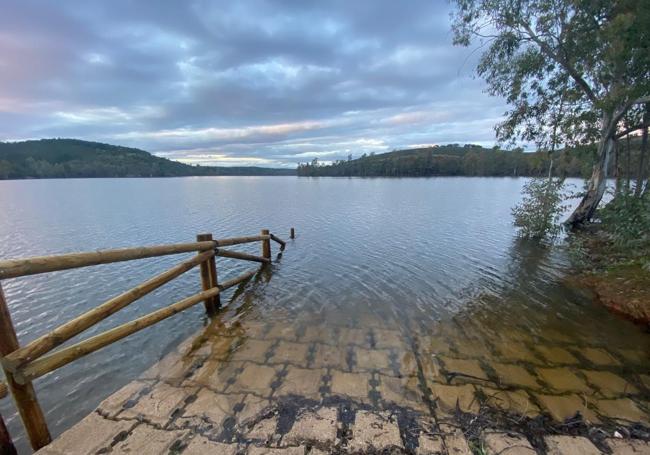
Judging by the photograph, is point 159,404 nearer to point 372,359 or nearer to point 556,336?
point 372,359

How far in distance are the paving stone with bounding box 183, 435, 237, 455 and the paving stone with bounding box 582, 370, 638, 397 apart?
5622 mm

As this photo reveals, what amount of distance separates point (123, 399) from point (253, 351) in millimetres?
2160

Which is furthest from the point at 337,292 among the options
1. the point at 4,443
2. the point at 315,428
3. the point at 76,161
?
the point at 76,161

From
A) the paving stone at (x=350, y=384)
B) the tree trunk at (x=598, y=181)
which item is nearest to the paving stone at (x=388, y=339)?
the paving stone at (x=350, y=384)

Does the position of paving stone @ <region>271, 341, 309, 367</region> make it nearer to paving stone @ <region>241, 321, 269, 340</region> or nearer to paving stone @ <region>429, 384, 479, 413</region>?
paving stone @ <region>241, 321, 269, 340</region>

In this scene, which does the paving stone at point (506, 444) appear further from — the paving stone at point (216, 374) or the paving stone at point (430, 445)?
the paving stone at point (216, 374)

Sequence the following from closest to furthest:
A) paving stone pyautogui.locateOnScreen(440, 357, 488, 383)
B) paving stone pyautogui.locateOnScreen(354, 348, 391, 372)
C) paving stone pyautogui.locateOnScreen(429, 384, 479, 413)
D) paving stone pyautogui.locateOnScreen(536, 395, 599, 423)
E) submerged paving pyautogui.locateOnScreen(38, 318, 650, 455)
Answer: submerged paving pyautogui.locateOnScreen(38, 318, 650, 455)
paving stone pyautogui.locateOnScreen(536, 395, 599, 423)
paving stone pyautogui.locateOnScreen(429, 384, 479, 413)
paving stone pyautogui.locateOnScreen(440, 357, 488, 383)
paving stone pyautogui.locateOnScreen(354, 348, 391, 372)

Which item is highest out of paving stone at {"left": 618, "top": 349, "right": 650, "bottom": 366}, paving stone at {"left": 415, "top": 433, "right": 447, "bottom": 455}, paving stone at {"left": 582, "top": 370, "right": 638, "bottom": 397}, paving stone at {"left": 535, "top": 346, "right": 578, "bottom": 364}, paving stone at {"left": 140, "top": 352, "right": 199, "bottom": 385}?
paving stone at {"left": 415, "top": 433, "right": 447, "bottom": 455}

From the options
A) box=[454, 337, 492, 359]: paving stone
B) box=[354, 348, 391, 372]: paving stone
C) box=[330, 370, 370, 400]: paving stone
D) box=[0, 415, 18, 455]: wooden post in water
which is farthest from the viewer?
box=[454, 337, 492, 359]: paving stone

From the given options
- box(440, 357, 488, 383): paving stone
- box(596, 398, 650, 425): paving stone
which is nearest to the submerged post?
box(440, 357, 488, 383): paving stone

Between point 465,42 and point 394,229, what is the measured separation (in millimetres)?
11184

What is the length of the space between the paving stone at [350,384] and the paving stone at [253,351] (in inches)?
58.8

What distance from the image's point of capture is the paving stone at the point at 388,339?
19.8ft

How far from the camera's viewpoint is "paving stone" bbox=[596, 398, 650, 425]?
402 centimetres
